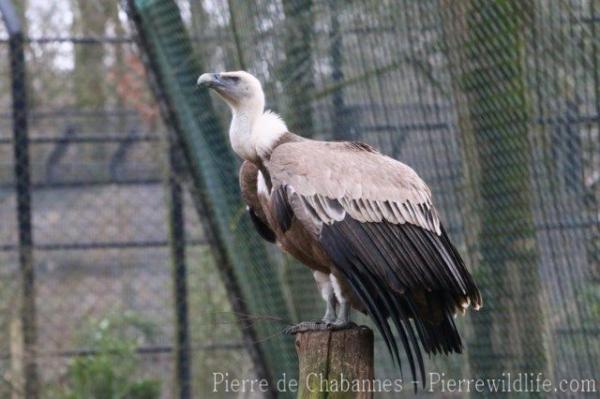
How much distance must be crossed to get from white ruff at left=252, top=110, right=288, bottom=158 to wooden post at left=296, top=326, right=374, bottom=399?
87cm

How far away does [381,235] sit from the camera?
432 cm

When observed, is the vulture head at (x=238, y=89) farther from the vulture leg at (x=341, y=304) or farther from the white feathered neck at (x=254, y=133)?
the vulture leg at (x=341, y=304)

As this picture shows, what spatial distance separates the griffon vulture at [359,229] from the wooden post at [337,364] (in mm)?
109

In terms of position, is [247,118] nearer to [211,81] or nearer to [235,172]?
[211,81]

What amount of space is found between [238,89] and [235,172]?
2604 mm

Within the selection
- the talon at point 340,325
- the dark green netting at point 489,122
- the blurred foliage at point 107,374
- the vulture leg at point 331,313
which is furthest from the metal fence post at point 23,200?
the talon at point 340,325

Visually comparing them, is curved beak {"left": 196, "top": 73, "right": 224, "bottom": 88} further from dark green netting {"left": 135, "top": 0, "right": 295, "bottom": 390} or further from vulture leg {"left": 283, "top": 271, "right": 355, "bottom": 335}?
dark green netting {"left": 135, "top": 0, "right": 295, "bottom": 390}

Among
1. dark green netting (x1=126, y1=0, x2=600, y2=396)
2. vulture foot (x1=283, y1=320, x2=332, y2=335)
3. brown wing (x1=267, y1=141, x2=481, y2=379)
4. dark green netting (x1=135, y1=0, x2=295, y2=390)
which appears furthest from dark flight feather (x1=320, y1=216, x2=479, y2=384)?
dark green netting (x1=135, y1=0, x2=295, y2=390)

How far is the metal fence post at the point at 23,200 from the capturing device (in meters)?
7.75

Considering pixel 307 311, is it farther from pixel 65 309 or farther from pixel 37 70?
pixel 37 70

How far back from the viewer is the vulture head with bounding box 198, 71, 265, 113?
15.8 ft

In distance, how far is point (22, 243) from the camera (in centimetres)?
775

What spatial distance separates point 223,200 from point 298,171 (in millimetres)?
3099

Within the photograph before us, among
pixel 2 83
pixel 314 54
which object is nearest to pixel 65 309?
pixel 2 83
